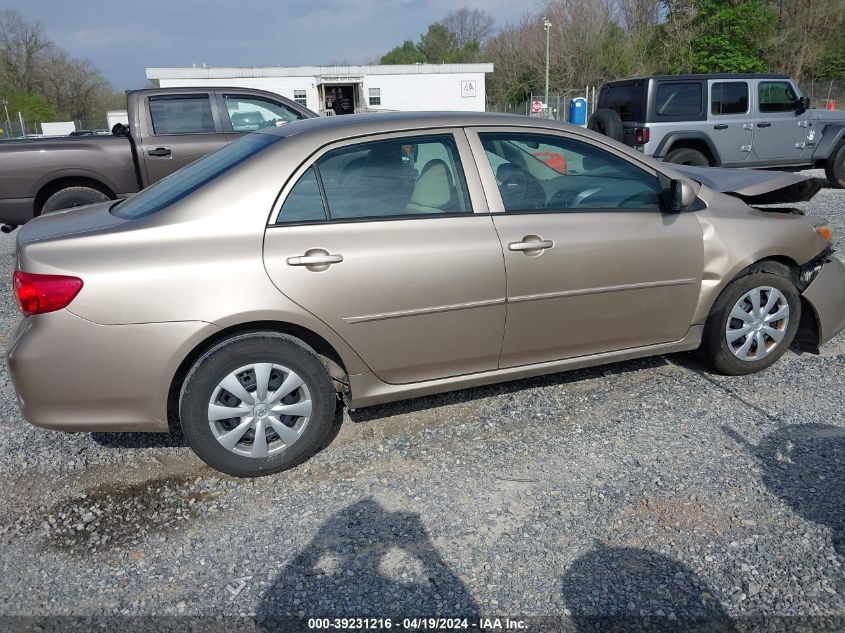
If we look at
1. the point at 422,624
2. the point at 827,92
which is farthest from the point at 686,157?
the point at 827,92

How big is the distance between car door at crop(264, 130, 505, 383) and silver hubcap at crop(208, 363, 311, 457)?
1.19 ft

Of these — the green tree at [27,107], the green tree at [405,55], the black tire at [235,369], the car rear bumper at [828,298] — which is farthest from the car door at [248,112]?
the green tree at [405,55]

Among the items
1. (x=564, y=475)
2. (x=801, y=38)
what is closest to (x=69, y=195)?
(x=564, y=475)

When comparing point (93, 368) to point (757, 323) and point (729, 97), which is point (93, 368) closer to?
point (757, 323)

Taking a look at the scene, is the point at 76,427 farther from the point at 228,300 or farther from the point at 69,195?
the point at 69,195

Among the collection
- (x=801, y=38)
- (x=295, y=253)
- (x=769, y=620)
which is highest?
(x=801, y=38)

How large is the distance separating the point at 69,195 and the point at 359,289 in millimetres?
5889

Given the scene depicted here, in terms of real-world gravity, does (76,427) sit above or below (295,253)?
below

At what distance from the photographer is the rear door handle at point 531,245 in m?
3.41

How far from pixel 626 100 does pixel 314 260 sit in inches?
362

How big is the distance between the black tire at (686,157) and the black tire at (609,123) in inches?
32.6

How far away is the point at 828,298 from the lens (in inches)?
169

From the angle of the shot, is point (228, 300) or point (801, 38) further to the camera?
point (801, 38)

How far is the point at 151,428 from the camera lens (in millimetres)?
3090
